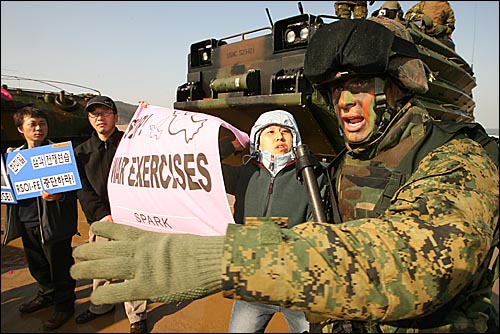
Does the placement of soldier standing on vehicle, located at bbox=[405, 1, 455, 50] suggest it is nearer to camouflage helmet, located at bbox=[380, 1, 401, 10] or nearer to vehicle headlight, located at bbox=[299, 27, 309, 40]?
camouflage helmet, located at bbox=[380, 1, 401, 10]

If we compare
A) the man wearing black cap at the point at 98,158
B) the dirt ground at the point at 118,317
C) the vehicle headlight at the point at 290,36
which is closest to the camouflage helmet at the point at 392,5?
the vehicle headlight at the point at 290,36

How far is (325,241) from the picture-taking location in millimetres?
658

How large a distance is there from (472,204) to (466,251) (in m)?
0.16

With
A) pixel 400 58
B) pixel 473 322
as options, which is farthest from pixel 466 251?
pixel 400 58

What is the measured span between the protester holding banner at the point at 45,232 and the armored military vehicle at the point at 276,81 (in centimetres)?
196

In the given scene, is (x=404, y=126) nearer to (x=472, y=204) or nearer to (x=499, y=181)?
(x=499, y=181)

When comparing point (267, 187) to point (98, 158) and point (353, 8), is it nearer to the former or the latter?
point (98, 158)

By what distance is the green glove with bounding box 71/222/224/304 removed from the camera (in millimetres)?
654

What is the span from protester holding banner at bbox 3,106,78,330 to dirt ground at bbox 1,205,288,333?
0.09 m

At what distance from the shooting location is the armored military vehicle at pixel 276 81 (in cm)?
360

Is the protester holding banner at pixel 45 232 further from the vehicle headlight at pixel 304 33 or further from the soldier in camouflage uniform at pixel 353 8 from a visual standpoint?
the soldier in camouflage uniform at pixel 353 8

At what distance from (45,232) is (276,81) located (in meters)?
2.57

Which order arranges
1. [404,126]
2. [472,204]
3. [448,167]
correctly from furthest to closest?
1. [404,126]
2. [448,167]
3. [472,204]

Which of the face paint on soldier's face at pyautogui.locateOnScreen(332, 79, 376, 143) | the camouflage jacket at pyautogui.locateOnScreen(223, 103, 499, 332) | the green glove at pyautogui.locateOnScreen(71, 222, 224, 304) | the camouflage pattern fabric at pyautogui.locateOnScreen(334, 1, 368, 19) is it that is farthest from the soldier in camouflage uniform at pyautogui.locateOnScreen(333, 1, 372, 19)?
the green glove at pyautogui.locateOnScreen(71, 222, 224, 304)
